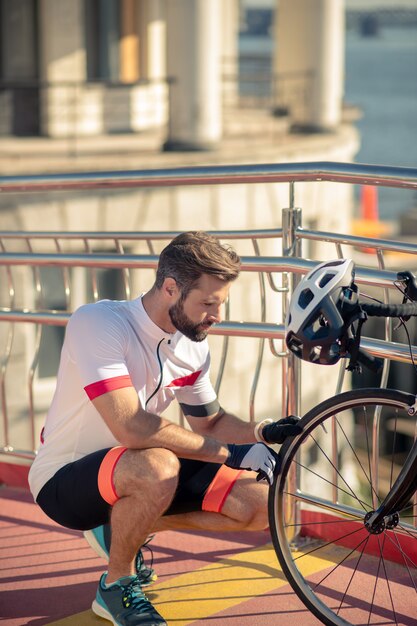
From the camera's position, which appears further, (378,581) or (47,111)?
(47,111)

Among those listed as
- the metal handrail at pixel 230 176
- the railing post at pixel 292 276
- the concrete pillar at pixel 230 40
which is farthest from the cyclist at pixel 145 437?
the concrete pillar at pixel 230 40

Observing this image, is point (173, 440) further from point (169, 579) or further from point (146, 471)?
point (169, 579)

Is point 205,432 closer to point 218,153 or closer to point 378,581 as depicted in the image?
point 378,581

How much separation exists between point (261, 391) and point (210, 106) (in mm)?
4249

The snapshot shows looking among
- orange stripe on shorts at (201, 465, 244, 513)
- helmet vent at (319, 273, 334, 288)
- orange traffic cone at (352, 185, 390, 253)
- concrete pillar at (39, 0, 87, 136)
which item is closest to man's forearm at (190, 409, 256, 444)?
orange stripe on shorts at (201, 465, 244, 513)

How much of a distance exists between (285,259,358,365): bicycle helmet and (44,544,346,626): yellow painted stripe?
118 cm

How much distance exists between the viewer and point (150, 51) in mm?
22156

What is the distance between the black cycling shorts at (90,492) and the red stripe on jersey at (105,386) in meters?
0.25

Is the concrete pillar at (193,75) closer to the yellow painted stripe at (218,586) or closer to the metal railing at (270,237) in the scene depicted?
the metal railing at (270,237)

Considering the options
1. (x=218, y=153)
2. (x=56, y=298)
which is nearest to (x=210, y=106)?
(x=218, y=153)

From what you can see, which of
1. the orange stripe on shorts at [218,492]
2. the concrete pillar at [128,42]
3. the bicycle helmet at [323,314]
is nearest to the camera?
the bicycle helmet at [323,314]

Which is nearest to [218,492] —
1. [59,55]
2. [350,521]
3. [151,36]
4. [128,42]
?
[350,521]

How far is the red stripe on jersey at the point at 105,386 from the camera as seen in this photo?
3734 millimetres

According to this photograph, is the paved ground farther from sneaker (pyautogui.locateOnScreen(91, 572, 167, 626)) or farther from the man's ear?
the man's ear
